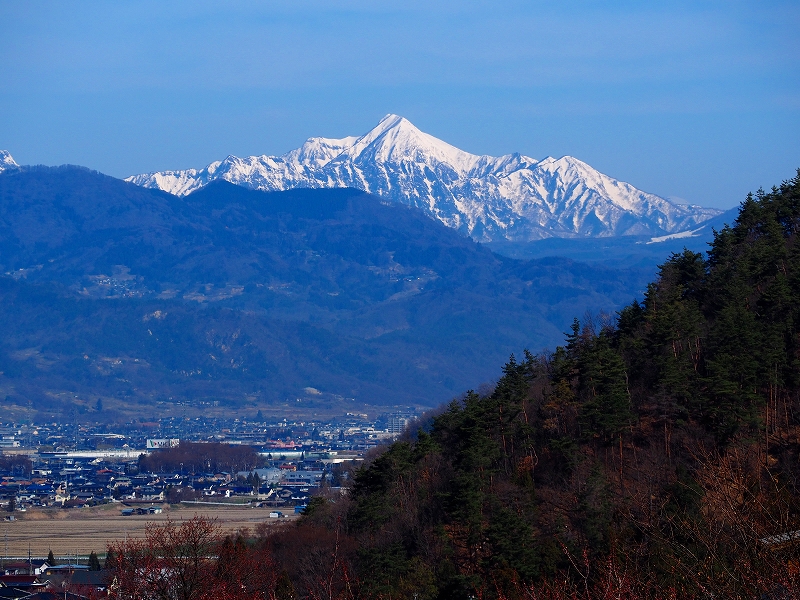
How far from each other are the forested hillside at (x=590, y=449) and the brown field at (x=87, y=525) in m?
17.0

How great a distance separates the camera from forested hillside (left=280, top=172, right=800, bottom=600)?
31.6 m

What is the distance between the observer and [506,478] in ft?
132

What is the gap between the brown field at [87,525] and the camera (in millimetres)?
64438

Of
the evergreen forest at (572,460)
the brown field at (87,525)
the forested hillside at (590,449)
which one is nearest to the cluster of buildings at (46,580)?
the evergreen forest at (572,460)

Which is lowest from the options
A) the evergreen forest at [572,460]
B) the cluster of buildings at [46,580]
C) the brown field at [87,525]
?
the brown field at [87,525]

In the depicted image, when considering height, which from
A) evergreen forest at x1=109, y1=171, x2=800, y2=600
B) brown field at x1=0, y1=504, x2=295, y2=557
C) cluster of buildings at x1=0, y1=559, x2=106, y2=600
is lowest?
brown field at x1=0, y1=504, x2=295, y2=557

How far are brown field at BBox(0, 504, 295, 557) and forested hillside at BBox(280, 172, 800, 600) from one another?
55.7 feet

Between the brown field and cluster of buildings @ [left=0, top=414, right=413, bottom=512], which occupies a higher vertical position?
cluster of buildings @ [left=0, top=414, right=413, bottom=512]

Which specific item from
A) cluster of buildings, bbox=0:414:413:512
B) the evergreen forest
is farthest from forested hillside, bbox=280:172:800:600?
cluster of buildings, bbox=0:414:413:512

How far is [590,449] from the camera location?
3975 cm

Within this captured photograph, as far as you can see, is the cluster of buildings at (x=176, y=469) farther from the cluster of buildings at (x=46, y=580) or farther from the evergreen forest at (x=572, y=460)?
the evergreen forest at (x=572, y=460)

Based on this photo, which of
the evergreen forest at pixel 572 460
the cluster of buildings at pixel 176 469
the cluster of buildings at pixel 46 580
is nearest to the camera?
the evergreen forest at pixel 572 460

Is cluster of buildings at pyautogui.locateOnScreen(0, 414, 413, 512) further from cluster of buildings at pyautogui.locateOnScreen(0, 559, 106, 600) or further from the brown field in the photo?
cluster of buildings at pyautogui.locateOnScreen(0, 559, 106, 600)

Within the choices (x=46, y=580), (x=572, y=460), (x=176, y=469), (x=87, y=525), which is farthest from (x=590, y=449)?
(x=176, y=469)
